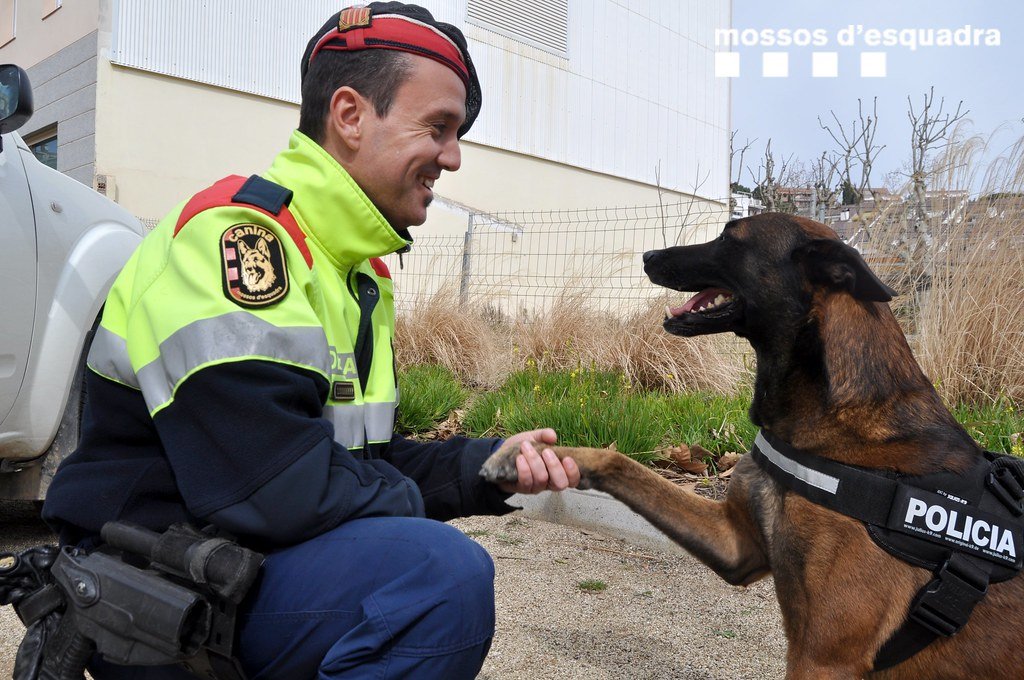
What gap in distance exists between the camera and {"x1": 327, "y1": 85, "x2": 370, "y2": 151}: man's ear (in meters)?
1.77

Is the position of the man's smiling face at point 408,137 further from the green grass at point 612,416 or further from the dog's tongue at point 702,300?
the green grass at point 612,416

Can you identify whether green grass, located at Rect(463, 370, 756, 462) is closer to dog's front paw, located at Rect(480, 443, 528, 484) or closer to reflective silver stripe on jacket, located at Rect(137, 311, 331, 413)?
dog's front paw, located at Rect(480, 443, 528, 484)

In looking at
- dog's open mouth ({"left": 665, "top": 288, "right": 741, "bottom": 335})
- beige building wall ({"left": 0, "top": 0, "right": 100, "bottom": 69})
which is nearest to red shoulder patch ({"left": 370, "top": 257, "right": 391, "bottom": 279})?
dog's open mouth ({"left": 665, "top": 288, "right": 741, "bottom": 335})

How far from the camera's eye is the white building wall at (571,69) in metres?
11.9

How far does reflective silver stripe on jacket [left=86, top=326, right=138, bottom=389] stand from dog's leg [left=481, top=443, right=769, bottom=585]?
47.8 inches

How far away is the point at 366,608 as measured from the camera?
1445mm

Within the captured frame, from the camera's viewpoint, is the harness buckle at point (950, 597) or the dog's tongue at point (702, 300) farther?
the dog's tongue at point (702, 300)

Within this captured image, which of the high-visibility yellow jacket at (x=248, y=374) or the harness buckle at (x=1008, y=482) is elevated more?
the high-visibility yellow jacket at (x=248, y=374)

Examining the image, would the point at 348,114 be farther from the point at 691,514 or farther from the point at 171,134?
the point at 171,134

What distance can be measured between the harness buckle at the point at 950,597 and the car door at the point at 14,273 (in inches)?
123

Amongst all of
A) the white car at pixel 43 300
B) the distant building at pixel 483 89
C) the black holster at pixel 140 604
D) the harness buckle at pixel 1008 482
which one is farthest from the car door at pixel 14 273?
the distant building at pixel 483 89

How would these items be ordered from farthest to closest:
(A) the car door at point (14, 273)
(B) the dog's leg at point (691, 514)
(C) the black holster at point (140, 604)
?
(A) the car door at point (14, 273)
(B) the dog's leg at point (691, 514)
(C) the black holster at point (140, 604)

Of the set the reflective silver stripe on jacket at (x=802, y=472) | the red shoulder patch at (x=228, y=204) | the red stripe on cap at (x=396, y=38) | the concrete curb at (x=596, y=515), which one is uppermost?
the red stripe on cap at (x=396, y=38)

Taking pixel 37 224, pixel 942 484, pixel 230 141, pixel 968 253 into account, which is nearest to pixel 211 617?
pixel 942 484
